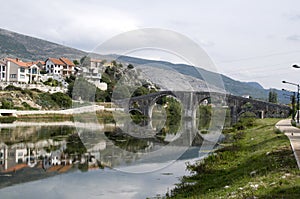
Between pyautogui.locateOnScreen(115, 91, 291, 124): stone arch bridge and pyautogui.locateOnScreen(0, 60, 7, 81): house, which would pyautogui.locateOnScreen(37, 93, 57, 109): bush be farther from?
pyautogui.locateOnScreen(0, 60, 7, 81): house

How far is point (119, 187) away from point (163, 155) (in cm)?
1302

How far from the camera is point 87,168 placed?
84.8 feet

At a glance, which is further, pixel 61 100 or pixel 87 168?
pixel 61 100

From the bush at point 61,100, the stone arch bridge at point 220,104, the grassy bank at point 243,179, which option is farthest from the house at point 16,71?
the grassy bank at point 243,179

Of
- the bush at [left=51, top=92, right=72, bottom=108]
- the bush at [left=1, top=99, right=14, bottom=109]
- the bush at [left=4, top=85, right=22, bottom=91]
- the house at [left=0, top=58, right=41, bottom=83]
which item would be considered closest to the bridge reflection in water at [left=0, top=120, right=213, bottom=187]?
the bush at [left=1, top=99, right=14, bottom=109]

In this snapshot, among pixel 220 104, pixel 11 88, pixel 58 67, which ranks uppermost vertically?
pixel 58 67

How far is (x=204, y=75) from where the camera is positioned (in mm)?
37156

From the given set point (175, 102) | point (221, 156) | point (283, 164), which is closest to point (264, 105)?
Result: point (175, 102)

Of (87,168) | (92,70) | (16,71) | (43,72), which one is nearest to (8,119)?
(16,71)

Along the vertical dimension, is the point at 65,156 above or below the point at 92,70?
below

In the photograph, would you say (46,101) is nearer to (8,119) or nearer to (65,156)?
(8,119)

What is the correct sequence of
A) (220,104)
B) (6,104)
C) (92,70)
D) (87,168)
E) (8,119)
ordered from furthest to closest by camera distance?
1. (92,70)
2. (220,104)
3. (6,104)
4. (8,119)
5. (87,168)

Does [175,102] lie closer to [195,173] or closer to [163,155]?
[163,155]

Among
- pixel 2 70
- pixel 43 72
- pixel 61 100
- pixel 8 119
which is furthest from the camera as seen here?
pixel 43 72
